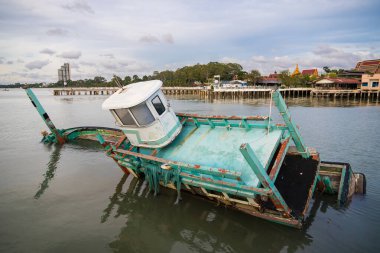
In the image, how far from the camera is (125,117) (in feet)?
33.2

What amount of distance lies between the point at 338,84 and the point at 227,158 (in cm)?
6930

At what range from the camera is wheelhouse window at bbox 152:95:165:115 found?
1005cm

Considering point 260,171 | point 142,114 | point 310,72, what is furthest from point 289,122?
point 310,72

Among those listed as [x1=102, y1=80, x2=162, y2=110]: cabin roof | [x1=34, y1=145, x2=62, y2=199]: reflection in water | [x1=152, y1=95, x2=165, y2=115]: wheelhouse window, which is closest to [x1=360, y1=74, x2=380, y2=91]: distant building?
[x1=152, y1=95, x2=165, y2=115]: wheelhouse window

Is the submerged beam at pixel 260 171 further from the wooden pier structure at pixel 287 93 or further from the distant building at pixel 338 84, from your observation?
the distant building at pixel 338 84

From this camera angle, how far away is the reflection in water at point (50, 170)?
37.3 feet

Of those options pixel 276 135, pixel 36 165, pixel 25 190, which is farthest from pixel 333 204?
pixel 36 165

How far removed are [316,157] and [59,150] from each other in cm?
1623

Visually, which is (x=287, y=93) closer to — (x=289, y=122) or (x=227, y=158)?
(x=289, y=122)

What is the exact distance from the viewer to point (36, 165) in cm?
1525

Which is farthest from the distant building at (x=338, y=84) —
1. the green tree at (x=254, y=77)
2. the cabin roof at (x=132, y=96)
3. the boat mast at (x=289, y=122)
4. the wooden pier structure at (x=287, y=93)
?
the cabin roof at (x=132, y=96)

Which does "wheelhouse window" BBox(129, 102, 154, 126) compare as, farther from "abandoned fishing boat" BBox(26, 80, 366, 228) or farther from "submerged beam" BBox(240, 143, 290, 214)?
"submerged beam" BBox(240, 143, 290, 214)

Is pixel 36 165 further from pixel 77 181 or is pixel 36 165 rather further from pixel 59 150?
pixel 77 181

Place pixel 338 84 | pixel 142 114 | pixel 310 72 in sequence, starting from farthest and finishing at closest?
1. pixel 310 72
2. pixel 338 84
3. pixel 142 114
